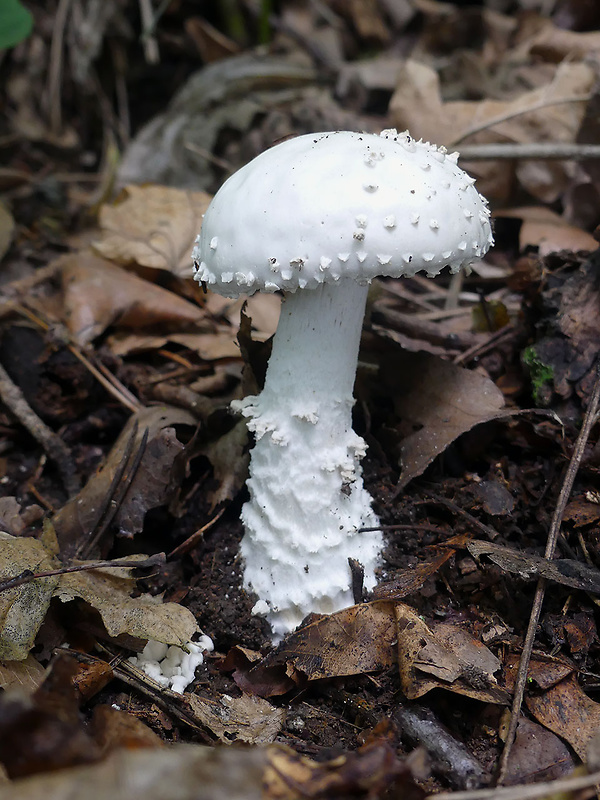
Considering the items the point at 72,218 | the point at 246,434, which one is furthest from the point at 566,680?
the point at 72,218

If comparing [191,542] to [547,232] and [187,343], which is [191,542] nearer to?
[187,343]

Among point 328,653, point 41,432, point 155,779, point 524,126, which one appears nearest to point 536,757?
point 328,653

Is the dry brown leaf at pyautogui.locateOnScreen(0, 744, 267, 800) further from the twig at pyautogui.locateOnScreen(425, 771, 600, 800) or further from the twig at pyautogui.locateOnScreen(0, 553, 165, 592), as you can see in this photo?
the twig at pyautogui.locateOnScreen(0, 553, 165, 592)

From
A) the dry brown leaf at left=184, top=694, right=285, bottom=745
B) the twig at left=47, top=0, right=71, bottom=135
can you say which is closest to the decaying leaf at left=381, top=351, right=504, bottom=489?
the dry brown leaf at left=184, top=694, right=285, bottom=745

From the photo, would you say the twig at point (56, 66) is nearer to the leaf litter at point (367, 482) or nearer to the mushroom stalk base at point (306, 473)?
the leaf litter at point (367, 482)

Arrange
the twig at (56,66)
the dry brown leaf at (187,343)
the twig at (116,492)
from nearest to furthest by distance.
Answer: the twig at (116,492)
the dry brown leaf at (187,343)
the twig at (56,66)

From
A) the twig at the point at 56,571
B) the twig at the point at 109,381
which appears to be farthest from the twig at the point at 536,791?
the twig at the point at 109,381
